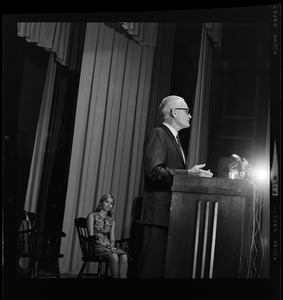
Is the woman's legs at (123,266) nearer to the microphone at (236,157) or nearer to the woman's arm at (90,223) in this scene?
the woman's arm at (90,223)

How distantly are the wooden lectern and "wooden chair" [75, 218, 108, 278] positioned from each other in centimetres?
32

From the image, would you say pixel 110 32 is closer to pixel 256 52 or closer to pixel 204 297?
pixel 256 52

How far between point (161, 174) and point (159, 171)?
0.06 ft

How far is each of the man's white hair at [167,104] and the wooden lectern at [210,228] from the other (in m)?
0.34

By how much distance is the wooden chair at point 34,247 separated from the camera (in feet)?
7.86

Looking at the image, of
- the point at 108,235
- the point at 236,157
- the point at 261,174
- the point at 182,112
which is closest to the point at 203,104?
the point at 182,112

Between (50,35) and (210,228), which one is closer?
(210,228)

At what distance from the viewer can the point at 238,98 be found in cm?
242

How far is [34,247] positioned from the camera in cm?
243

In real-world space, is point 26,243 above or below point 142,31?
below

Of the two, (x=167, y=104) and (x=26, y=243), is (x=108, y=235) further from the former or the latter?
(x=167, y=104)

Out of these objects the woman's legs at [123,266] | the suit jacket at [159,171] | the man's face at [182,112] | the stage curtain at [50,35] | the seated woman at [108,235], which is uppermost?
the stage curtain at [50,35]

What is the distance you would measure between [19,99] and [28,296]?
0.97 metres

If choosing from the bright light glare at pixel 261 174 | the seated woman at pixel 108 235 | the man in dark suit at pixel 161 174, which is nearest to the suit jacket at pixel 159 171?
the man in dark suit at pixel 161 174
